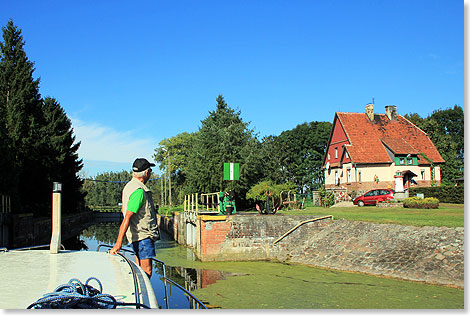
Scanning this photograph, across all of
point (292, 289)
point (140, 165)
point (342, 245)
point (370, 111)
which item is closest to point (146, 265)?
point (140, 165)

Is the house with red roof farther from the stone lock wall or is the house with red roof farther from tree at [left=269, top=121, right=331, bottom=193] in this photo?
the stone lock wall

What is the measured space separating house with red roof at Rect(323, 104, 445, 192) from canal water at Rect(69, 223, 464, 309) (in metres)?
22.7

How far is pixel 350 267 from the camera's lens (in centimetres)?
1524

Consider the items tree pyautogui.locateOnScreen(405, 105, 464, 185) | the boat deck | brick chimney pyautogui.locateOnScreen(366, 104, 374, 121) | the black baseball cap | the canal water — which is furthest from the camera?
tree pyautogui.locateOnScreen(405, 105, 464, 185)

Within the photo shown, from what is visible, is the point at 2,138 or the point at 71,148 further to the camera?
the point at 71,148

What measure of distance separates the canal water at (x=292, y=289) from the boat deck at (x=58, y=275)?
2.70m

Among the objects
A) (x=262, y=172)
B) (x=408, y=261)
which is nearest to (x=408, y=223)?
(x=408, y=261)

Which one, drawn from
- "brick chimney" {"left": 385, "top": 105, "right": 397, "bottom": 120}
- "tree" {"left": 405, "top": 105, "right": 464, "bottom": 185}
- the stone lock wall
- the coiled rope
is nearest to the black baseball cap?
the coiled rope

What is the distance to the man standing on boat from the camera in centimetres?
547

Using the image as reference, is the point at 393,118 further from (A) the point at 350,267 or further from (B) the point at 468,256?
(B) the point at 468,256

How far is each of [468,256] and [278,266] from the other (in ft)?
26.3

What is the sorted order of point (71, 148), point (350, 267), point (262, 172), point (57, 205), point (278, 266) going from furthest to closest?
point (71, 148)
point (262, 172)
point (278, 266)
point (350, 267)
point (57, 205)

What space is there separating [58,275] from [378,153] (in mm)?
36957

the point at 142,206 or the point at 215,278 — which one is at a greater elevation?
the point at 142,206
